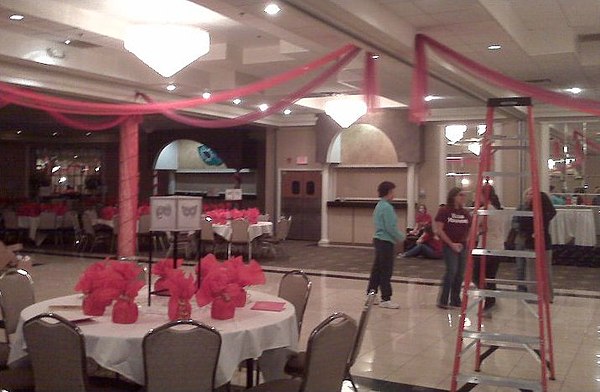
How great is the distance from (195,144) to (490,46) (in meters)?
14.8

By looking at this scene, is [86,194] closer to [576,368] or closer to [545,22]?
[545,22]

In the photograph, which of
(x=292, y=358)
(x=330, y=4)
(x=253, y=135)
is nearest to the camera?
(x=292, y=358)

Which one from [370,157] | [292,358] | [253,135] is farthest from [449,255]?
[253,135]

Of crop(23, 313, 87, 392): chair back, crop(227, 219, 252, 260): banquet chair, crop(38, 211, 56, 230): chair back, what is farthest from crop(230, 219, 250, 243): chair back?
crop(23, 313, 87, 392): chair back

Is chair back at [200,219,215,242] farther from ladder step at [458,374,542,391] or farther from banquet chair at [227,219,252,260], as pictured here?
ladder step at [458,374,542,391]

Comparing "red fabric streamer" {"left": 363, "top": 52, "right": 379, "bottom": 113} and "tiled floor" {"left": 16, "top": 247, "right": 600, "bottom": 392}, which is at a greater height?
"red fabric streamer" {"left": 363, "top": 52, "right": 379, "bottom": 113}

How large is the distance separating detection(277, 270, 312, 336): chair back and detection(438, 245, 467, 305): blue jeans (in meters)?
3.32

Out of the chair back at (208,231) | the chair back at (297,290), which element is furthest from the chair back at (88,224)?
the chair back at (297,290)

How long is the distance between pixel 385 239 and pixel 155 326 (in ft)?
14.8

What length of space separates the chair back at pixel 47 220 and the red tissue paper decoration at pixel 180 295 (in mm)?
12476

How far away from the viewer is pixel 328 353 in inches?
142

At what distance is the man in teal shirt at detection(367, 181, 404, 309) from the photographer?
7922mm

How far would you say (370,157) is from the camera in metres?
17.1

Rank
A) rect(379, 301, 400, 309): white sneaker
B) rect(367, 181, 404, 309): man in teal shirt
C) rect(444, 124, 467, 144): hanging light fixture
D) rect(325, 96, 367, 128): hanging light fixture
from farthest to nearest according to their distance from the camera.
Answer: rect(444, 124, 467, 144): hanging light fixture
rect(325, 96, 367, 128): hanging light fixture
rect(379, 301, 400, 309): white sneaker
rect(367, 181, 404, 309): man in teal shirt
